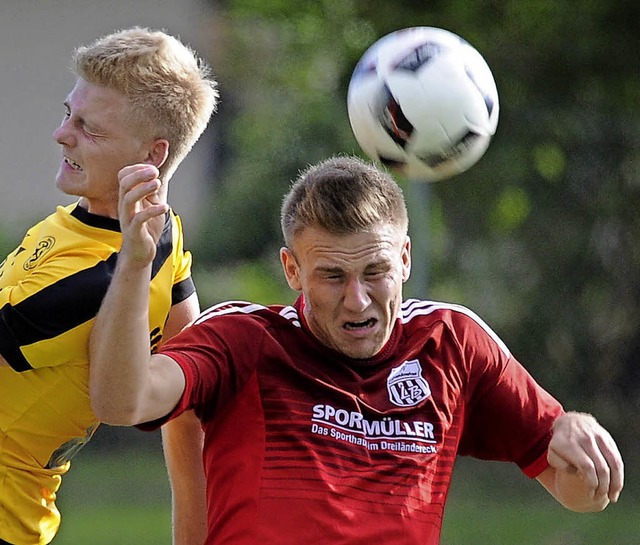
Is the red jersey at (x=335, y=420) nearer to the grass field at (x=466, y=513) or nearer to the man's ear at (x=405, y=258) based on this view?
the man's ear at (x=405, y=258)

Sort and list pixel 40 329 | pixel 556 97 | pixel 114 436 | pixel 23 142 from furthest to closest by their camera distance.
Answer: pixel 23 142
pixel 114 436
pixel 556 97
pixel 40 329

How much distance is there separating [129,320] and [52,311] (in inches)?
15.0

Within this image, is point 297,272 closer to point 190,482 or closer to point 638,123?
point 190,482

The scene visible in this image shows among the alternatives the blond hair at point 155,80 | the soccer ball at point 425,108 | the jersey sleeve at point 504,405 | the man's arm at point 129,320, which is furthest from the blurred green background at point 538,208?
the man's arm at point 129,320

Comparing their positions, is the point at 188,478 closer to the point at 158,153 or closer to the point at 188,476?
the point at 188,476

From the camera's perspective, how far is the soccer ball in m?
4.69

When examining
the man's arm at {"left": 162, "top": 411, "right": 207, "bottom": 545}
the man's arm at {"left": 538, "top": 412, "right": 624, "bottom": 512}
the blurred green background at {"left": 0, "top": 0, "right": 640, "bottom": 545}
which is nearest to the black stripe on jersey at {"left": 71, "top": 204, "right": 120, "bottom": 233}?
the man's arm at {"left": 162, "top": 411, "right": 207, "bottom": 545}

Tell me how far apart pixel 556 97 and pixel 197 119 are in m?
8.36

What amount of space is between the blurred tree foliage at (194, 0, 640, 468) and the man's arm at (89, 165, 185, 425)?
818 cm

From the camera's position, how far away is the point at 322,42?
12.9m

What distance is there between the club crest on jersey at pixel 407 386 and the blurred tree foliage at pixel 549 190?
24.7ft

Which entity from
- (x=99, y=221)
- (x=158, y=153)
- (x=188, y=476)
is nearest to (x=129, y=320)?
(x=99, y=221)

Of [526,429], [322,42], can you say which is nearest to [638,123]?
[322,42]

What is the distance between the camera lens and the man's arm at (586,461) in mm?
4105
